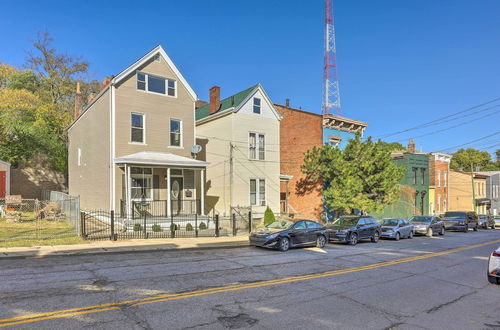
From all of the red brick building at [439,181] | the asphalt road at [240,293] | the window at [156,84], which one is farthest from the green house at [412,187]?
the window at [156,84]

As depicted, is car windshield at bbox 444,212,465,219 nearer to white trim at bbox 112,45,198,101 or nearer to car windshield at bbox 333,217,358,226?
car windshield at bbox 333,217,358,226

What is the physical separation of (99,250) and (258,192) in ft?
49.3

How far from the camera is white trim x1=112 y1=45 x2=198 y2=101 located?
2038cm

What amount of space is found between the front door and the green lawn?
6.10 meters

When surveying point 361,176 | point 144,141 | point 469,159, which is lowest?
point 361,176

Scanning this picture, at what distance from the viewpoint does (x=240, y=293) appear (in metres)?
7.74

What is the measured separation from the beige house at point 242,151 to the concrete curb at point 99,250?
8822 mm

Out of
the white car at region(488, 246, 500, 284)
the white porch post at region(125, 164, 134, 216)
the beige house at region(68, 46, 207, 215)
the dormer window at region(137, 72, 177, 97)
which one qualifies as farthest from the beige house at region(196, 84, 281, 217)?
the white car at region(488, 246, 500, 284)

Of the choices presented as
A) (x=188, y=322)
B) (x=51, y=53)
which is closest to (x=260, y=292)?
(x=188, y=322)

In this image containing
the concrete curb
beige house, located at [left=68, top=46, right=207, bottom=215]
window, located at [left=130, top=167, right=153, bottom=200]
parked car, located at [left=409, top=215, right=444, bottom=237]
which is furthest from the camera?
parked car, located at [left=409, top=215, right=444, bottom=237]

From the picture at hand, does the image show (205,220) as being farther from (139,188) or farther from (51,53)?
(51,53)

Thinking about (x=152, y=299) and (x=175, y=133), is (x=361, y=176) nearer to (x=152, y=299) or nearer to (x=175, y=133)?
(x=175, y=133)

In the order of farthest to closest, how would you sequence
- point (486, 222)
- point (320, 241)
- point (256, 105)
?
point (486, 222)
point (256, 105)
point (320, 241)

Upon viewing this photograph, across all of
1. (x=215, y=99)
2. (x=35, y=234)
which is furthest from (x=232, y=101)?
(x=35, y=234)
